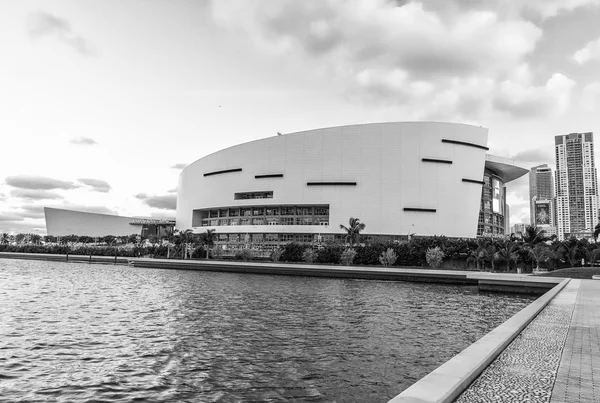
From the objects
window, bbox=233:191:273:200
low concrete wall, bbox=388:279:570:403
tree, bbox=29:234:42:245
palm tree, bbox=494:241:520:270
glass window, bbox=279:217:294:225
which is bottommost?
low concrete wall, bbox=388:279:570:403

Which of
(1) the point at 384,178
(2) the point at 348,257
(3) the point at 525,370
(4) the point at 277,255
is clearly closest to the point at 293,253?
(4) the point at 277,255

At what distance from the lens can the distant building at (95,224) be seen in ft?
544

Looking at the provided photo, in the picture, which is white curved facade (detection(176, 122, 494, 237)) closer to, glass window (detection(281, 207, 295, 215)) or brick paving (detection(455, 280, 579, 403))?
glass window (detection(281, 207, 295, 215))

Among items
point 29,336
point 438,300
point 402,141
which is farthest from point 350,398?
point 402,141

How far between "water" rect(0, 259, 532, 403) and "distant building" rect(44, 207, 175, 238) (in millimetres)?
147272

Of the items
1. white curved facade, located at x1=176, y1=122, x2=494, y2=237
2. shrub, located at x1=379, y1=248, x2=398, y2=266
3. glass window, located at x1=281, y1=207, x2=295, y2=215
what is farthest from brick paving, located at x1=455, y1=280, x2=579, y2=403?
glass window, located at x1=281, y1=207, x2=295, y2=215

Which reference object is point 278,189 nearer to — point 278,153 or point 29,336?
point 278,153

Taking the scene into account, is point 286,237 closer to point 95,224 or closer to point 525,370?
point 525,370

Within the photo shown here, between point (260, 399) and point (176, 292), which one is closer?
point (260, 399)

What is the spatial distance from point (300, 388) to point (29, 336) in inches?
376

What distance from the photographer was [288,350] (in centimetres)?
1155

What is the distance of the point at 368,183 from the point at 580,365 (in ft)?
272

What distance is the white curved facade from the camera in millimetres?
87938

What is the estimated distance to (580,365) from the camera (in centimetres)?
702
